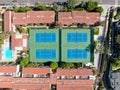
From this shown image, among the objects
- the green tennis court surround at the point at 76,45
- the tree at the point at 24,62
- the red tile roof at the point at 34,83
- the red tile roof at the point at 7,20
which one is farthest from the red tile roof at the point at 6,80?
the green tennis court surround at the point at 76,45

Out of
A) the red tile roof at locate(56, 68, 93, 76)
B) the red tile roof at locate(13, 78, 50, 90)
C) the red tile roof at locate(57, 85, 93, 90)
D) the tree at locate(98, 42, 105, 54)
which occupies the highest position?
the tree at locate(98, 42, 105, 54)

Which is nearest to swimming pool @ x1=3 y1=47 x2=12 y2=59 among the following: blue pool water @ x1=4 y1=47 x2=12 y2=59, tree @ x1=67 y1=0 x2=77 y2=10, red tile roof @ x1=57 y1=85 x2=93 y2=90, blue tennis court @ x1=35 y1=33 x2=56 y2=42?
blue pool water @ x1=4 y1=47 x2=12 y2=59

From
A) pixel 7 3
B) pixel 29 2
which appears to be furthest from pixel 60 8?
pixel 7 3

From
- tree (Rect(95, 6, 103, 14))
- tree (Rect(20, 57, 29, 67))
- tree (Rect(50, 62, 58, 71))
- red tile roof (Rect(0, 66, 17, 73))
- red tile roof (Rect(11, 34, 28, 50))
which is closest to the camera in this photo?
red tile roof (Rect(0, 66, 17, 73))

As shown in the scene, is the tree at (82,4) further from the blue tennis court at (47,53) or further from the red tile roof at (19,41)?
the red tile roof at (19,41)

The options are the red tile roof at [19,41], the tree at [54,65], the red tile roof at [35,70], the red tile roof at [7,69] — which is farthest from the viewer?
Answer: the red tile roof at [19,41]

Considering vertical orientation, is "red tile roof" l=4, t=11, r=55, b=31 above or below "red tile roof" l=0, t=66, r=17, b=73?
above

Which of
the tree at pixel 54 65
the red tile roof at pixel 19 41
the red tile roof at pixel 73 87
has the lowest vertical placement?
the red tile roof at pixel 73 87

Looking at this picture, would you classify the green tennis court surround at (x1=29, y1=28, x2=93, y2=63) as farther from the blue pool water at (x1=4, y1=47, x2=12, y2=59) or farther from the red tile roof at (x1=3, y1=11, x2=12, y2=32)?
the blue pool water at (x1=4, y1=47, x2=12, y2=59)
